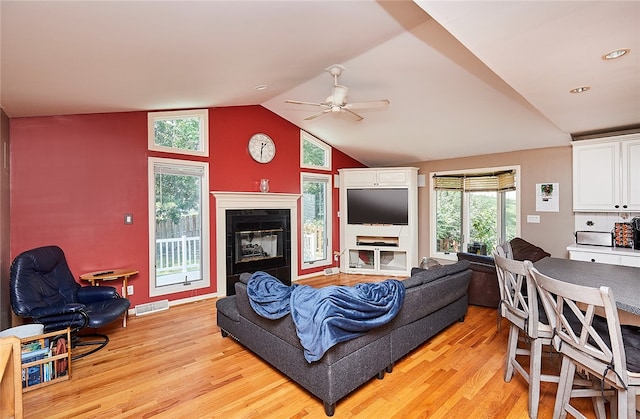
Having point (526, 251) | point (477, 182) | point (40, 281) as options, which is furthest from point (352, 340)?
point (477, 182)

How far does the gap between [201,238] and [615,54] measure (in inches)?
191

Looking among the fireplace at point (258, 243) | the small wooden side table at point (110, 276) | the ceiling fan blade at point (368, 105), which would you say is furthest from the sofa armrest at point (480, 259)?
the small wooden side table at point (110, 276)

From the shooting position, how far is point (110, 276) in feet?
11.6

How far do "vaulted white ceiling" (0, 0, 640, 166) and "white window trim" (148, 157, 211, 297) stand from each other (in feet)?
2.69

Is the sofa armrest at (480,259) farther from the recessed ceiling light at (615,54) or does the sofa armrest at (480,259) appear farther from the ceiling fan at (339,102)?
the recessed ceiling light at (615,54)

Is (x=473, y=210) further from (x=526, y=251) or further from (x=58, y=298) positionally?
(x=58, y=298)

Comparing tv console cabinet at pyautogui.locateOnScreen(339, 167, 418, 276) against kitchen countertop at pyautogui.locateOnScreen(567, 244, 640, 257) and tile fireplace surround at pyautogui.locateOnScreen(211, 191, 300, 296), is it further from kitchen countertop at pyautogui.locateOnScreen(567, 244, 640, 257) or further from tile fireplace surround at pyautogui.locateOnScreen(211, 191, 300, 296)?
kitchen countertop at pyautogui.locateOnScreen(567, 244, 640, 257)

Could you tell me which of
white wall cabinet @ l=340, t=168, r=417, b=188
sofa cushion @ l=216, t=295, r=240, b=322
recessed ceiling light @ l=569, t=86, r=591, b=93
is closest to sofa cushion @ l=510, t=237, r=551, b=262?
white wall cabinet @ l=340, t=168, r=417, b=188

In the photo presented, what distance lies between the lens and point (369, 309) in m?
2.15

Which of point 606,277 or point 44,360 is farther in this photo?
point 44,360

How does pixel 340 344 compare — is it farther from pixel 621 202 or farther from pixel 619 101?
pixel 621 202

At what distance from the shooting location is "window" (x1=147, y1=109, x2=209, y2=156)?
4.18 m

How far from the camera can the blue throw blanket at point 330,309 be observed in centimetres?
196

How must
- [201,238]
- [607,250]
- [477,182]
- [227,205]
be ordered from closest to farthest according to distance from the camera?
[607,250]
[201,238]
[227,205]
[477,182]
